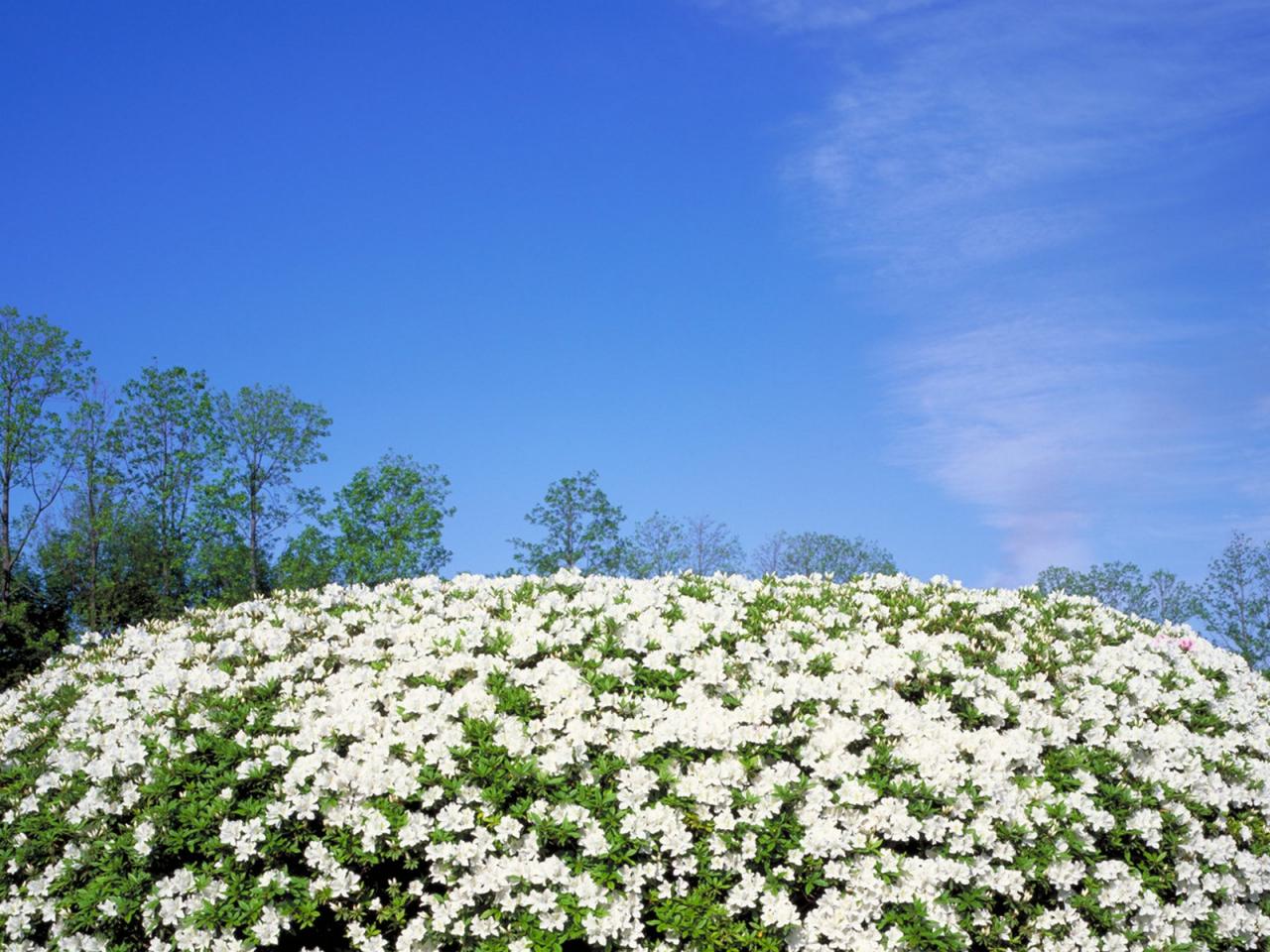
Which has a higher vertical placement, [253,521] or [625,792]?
[253,521]

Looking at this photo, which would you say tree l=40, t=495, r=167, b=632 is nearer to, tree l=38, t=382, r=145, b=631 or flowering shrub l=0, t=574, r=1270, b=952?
tree l=38, t=382, r=145, b=631

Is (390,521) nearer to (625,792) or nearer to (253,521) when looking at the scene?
(253,521)

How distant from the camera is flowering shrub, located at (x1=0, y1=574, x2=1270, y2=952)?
5551mm

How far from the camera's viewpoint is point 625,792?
18.6 ft

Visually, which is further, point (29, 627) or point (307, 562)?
point (307, 562)

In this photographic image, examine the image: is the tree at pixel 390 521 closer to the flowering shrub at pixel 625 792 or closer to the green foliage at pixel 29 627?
the green foliage at pixel 29 627

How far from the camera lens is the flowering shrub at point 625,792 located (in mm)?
5551

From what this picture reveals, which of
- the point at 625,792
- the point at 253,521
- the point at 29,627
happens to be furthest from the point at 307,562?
the point at 625,792

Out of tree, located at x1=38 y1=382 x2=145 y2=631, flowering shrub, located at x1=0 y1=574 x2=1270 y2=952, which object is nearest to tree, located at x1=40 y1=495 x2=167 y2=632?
tree, located at x1=38 y1=382 x2=145 y2=631

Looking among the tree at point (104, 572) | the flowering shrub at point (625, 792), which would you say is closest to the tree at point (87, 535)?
the tree at point (104, 572)

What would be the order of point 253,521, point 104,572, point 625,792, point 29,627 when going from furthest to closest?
1. point 253,521
2. point 104,572
3. point 29,627
4. point 625,792

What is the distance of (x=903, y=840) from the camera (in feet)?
19.8

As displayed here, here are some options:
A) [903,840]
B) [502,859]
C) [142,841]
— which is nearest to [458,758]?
Result: [502,859]

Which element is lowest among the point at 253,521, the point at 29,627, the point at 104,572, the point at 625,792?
the point at 625,792
